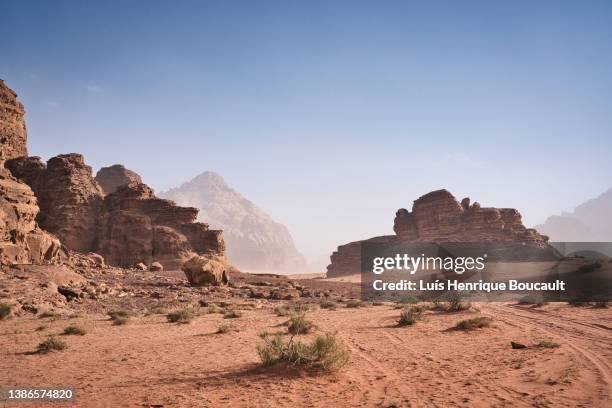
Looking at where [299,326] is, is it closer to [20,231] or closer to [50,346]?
[50,346]

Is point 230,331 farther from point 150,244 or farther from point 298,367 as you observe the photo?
point 150,244

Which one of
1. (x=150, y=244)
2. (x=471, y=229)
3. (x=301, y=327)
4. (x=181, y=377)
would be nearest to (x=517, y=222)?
(x=471, y=229)

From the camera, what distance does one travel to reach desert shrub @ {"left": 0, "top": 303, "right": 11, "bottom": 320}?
1298 centimetres

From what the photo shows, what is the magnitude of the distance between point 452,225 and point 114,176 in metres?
76.0

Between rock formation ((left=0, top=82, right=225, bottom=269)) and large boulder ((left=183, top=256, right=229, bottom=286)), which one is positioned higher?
rock formation ((left=0, top=82, right=225, bottom=269))

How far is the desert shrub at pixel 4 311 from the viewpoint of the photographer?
12984 millimetres

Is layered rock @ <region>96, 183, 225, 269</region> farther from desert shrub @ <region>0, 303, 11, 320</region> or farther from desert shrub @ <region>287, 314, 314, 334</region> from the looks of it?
desert shrub @ <region>287, 314, 314, 334</region>

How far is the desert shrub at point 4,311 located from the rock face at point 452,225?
71.2 meters

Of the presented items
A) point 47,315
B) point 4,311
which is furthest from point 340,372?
point 4,311

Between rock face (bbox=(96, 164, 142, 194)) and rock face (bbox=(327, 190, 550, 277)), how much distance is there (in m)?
52.8

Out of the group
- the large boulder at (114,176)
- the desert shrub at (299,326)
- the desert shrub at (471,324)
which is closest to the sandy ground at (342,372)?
the desert shrub at (471,324)

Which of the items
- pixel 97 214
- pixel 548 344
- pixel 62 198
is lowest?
pixel 548 344

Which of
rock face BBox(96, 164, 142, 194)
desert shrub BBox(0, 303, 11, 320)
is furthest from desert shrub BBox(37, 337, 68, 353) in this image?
rock face BBox(96, 164, 142, 194)

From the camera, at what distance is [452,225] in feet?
246
